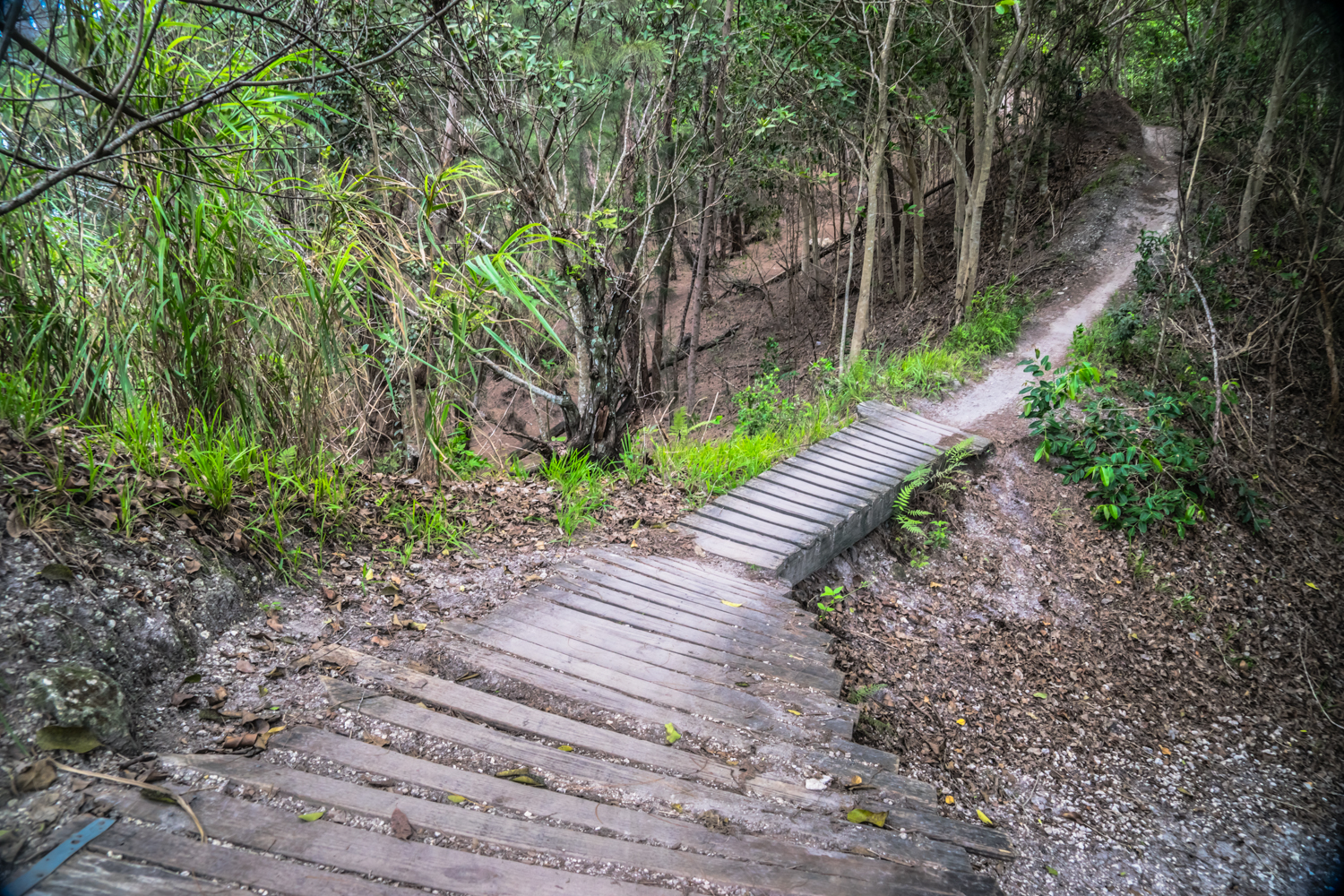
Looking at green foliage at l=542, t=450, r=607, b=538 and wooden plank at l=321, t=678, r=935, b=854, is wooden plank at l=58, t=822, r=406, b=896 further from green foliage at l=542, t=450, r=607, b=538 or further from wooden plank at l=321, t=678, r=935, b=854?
green foliage at l=542, t=450, r=607, b=538

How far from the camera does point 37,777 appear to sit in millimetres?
1278

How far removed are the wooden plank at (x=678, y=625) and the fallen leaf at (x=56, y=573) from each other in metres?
1.50

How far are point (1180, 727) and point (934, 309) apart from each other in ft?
25.1

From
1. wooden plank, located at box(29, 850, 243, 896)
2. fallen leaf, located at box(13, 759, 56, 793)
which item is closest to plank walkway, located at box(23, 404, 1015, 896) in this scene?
wooden plank, located at box(29, 850, 243, 896)

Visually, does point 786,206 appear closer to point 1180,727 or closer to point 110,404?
point 1180,727

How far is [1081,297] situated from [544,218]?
27.6ft

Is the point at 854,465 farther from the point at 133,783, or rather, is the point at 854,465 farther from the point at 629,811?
the point at 133,783

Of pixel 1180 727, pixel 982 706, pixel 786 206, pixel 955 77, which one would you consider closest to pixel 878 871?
pixel 982 706

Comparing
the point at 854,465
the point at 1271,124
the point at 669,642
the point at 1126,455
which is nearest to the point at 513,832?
the point at 669,642

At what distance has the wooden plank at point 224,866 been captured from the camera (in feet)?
3.89

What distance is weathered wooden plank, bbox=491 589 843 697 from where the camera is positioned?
99.3 inches

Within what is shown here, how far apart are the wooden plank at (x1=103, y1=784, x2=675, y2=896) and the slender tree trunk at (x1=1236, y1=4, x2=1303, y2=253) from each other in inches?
359

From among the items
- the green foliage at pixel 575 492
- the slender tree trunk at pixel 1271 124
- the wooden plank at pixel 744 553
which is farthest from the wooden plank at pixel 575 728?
the slender tree trunk at pixel 1271 124

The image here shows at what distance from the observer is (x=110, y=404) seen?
2.28 meters
